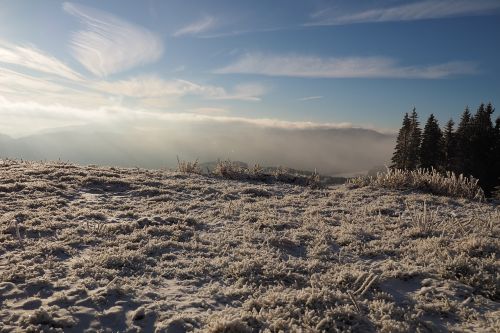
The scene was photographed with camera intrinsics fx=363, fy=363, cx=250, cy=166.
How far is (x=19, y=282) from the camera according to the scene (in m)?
5.66

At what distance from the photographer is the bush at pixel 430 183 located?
42.7 ft

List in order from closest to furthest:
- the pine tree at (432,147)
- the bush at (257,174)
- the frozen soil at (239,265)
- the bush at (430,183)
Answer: the frozen soil at (239,265)
the bush at (430,183)
the bush at (257,174)
the pine tree at (432,147)

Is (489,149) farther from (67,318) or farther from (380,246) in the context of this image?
(67,318)

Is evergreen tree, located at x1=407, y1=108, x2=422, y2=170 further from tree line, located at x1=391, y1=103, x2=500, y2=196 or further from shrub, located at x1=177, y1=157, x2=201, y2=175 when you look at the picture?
shrub, located at x1=177, y1=157, x2=201, y2=175

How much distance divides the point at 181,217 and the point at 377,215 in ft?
18.3

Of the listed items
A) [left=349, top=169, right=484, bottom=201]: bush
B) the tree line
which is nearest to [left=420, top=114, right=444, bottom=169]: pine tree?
the tree line

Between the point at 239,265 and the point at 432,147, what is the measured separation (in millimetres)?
50589

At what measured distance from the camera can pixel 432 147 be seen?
5003 centimetres

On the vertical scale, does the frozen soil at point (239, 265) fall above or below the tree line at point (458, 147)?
below

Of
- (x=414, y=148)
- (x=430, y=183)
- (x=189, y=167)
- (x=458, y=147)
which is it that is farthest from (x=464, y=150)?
(x=189, y=167)

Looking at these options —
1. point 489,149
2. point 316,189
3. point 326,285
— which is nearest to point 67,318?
point 326,285

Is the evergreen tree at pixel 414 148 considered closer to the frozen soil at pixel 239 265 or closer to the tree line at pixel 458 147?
the tree line at pixel 458 147

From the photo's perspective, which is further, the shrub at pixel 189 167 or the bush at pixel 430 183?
the shrub at pixel 189 167

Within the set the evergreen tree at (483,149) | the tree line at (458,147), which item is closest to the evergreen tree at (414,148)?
the tree line at (458,147)
